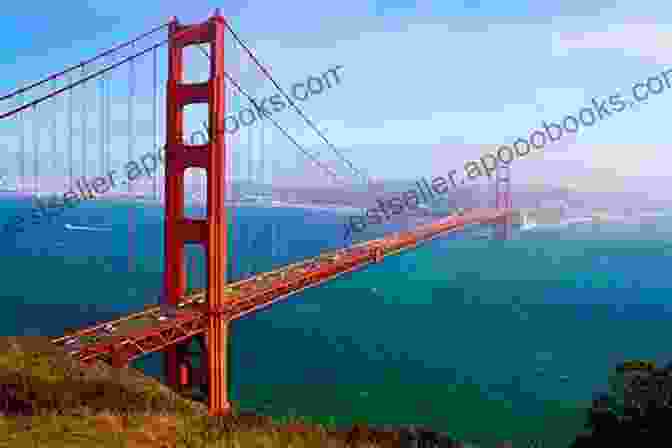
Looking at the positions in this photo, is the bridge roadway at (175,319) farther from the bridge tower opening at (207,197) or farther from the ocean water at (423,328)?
the ocean water at (423,328)

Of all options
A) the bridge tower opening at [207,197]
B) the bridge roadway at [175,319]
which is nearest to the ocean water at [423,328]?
the bridge roadway at [175,319]

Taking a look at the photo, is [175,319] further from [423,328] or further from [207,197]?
[423,328]

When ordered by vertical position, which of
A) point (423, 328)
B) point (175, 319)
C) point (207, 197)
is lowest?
point (423, 328)

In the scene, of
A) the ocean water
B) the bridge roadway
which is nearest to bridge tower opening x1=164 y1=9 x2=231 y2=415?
the bridge roadway

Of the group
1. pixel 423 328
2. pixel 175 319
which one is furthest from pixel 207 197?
pixel 423 328

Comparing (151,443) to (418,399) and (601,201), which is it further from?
(601,201)

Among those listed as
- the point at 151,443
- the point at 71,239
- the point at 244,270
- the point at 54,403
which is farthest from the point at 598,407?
the point at 71,239

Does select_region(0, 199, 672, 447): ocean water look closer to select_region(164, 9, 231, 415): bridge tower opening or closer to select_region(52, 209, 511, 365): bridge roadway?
select_region(52, 209, 511, 365): bridge roadway
